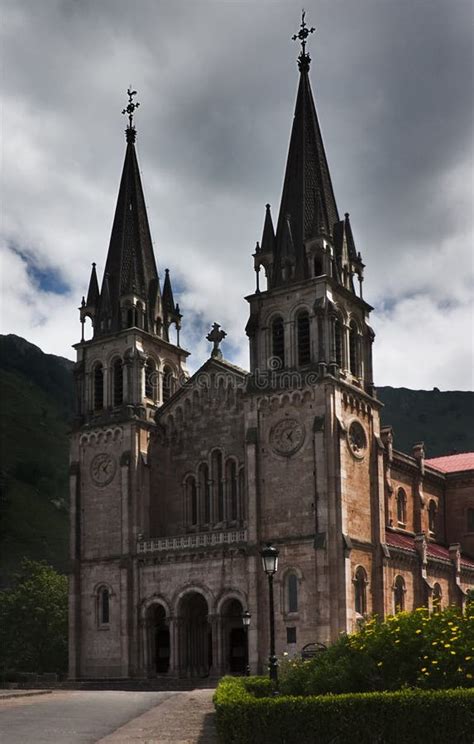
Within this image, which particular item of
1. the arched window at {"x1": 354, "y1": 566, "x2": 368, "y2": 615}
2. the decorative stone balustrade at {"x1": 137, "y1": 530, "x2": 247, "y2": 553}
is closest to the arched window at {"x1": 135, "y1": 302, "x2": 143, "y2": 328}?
the decorative stone balustrade at {"x1": 137, "y1": 530, "x2": 247, "y2": 553}

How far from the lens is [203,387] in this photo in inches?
2594

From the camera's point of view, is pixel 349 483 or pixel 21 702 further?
pixel 349 483

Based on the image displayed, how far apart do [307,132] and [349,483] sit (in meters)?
23.2

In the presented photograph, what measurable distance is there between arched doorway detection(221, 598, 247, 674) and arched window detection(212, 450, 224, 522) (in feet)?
19.4

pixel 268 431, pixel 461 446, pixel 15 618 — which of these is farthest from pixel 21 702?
pixel 461 446

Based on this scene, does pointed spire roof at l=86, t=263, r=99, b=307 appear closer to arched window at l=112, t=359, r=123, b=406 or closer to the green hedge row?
arched window at l=112, t=359, r=123, b=406

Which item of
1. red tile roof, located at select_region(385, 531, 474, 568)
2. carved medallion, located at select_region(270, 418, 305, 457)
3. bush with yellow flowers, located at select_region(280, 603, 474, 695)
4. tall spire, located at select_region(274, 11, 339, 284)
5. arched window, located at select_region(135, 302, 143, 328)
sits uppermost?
tall spire, located at select_region(274, 11, 339, 284)

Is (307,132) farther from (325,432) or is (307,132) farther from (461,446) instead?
(461,446)

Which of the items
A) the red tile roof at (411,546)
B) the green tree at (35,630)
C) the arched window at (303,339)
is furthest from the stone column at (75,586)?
the red tile roof at (411,546)

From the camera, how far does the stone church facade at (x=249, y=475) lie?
56.9 m

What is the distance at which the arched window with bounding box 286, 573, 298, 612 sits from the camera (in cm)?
5616

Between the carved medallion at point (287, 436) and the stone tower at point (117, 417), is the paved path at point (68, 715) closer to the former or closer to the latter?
the stone tower at point (117, 417)

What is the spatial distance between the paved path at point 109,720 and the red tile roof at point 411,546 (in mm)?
19047

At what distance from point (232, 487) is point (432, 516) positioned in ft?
64.5
